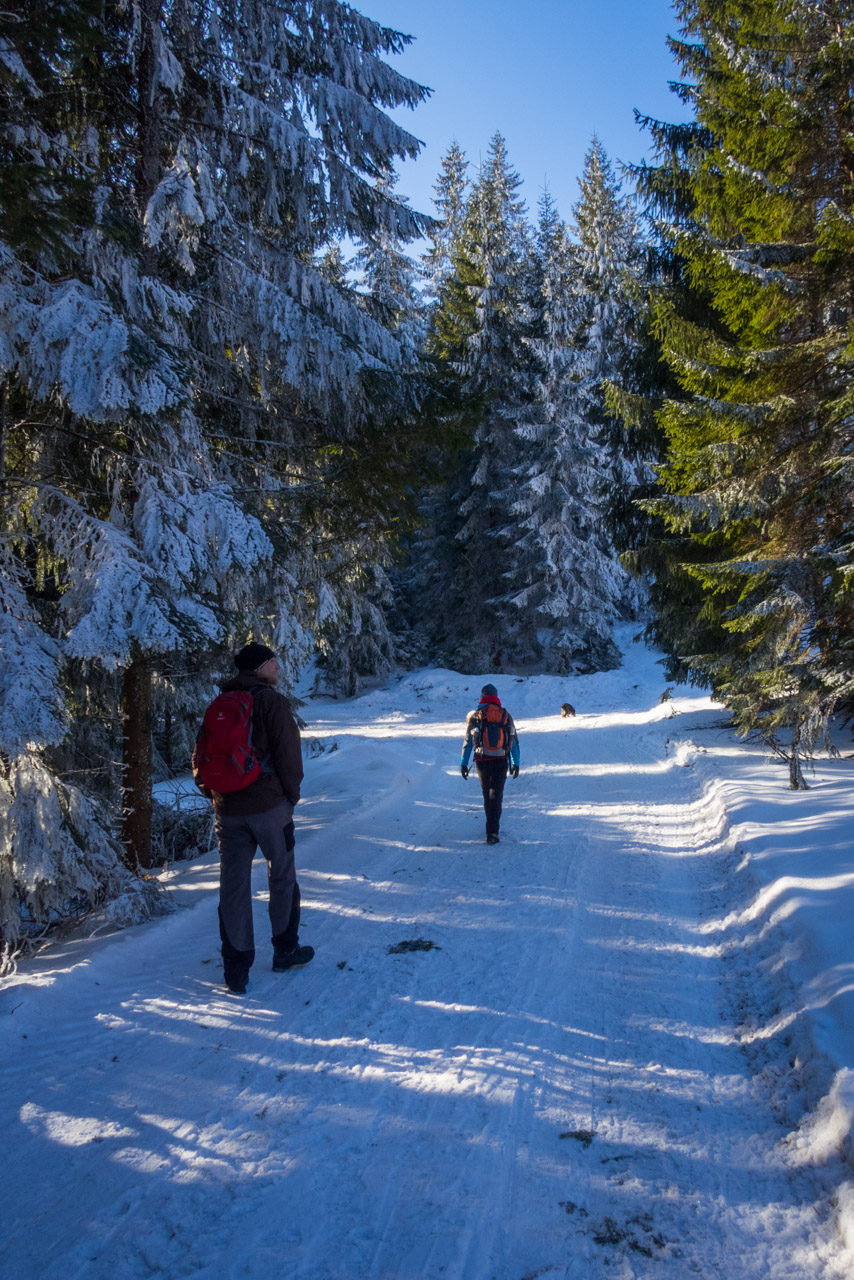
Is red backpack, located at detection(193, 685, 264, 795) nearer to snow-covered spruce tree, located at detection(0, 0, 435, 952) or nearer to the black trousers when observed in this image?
snow-covered spruce tree, located at detection(0, 0, 435, 952)

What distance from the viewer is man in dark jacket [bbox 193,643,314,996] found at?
4.24m

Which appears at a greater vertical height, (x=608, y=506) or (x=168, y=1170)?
(x=608, y=506)

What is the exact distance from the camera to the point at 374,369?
7.30m

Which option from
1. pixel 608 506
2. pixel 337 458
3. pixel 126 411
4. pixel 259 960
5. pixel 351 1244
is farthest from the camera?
pixel 608 506

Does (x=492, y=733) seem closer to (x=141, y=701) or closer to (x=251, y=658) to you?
(x=251, y=658)

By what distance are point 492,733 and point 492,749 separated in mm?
190

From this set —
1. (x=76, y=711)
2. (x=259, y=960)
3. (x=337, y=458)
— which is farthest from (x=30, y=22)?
(x=259, y=960)

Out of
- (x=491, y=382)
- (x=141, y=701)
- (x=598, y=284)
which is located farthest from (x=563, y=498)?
(x=141, y=701)

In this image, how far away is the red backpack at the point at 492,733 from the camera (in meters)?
7.64

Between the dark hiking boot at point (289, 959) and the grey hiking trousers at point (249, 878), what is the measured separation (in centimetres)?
4

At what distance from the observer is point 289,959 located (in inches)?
177

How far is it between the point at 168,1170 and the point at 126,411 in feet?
16.5

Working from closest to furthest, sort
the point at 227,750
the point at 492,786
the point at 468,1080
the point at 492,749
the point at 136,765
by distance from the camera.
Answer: the point at 468,1080 → the point at 227,750 → the point at 136,765 → the point at 492,786 → the point at 492,749

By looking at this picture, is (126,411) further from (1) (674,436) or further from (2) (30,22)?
(1) (674,436)
